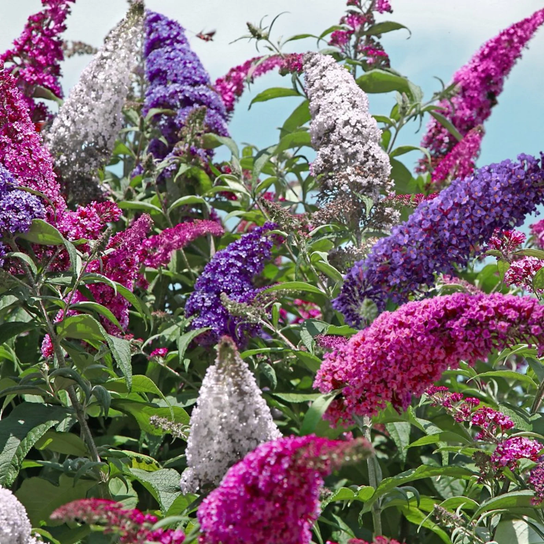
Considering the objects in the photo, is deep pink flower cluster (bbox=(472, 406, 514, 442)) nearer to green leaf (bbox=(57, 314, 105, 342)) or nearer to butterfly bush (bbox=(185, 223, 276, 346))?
butterfly bush (bbox=(185, 223, 276, 346))

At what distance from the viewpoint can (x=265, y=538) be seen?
190 centimetres

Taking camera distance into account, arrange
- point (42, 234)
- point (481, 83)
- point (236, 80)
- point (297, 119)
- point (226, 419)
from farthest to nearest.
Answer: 1. point (236, 80)
2. point (481, 83)
3. point (297, 119)
4. point (42, 234)
5. point (226, 419)

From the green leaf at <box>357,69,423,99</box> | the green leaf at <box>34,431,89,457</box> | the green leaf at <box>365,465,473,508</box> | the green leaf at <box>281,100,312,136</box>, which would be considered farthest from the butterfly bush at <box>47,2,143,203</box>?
the green leaf at <box>365,465,473,508</box>

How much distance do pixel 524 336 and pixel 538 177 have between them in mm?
983

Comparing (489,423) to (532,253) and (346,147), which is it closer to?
(532,253)

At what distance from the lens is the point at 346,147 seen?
437 centimetres

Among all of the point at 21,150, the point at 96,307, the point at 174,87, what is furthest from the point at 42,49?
the point at 96,307

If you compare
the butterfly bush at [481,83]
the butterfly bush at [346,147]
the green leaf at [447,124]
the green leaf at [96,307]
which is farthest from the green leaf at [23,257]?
the butterfly bush at [481,83]

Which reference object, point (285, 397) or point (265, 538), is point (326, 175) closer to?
point (285, 397)

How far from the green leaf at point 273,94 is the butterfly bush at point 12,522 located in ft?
11.7

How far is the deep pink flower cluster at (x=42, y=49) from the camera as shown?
5.54 metres

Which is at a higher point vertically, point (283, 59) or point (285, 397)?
point (283, 59)

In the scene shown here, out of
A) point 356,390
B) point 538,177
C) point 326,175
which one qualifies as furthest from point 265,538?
point 326,175

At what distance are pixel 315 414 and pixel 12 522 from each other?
0.85 metres
